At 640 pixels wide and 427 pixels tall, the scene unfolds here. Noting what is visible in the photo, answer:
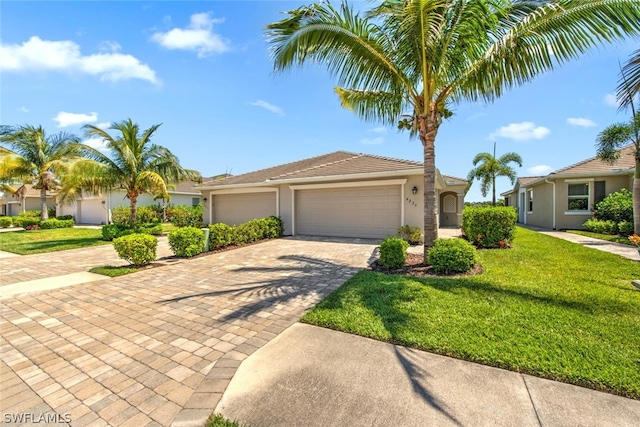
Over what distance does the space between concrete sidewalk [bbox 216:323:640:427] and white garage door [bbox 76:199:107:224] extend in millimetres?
30908

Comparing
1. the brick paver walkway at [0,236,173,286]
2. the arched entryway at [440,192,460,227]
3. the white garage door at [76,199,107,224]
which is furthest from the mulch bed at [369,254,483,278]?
the white garage door at [76,199,107,224]

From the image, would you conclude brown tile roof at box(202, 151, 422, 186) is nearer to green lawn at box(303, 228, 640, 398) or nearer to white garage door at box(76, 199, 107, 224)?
green lawn at box(303, 228, 640, 398)

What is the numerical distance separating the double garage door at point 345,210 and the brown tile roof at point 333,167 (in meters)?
0.87

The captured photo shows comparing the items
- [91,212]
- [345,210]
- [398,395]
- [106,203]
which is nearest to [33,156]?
[106,203]

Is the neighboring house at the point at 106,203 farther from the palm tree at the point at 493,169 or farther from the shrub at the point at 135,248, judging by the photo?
the palm tree at the point at 493,169

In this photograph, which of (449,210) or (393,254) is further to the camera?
(449,210)

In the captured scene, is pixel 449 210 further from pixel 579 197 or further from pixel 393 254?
pixel 393 254

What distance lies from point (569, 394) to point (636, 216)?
1427 cm

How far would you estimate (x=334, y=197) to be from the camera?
1433cm

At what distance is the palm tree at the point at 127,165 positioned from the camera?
43.6 feet

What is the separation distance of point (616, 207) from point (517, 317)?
50.5ft

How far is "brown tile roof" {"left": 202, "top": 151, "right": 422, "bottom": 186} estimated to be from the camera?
13.1 metres

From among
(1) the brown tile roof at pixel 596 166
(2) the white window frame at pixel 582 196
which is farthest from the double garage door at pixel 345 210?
(2) the white window frame at pixel 582 196

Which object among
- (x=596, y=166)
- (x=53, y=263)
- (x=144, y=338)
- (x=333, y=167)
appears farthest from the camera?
(x=596, y=166)
